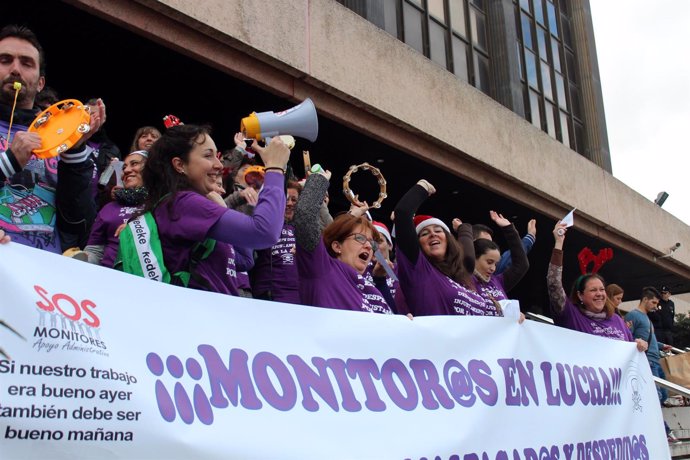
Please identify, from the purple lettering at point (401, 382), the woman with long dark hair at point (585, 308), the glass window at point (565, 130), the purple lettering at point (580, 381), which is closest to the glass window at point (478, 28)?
the glass window at point (565, 130)

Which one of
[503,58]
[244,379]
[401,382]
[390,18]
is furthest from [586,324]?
[503,58]

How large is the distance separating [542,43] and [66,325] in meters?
15.9

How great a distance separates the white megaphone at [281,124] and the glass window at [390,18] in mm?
8050

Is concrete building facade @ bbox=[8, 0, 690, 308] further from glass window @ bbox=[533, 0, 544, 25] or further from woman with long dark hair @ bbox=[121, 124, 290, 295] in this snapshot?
woman with long dark hair @ bbox=[121, 124, 290, 295]

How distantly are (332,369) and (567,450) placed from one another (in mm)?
1542

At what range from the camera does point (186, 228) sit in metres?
2.36

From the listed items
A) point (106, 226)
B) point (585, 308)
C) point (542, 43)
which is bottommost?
point (106, 226)

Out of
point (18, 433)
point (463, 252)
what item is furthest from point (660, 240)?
point (18, 433)

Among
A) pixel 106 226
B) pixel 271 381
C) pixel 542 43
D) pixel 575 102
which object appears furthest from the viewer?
pixel 575 102

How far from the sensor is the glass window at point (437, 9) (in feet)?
39.8

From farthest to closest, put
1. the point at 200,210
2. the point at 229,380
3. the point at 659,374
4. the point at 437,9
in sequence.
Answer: the point at 437,9 → the point at 659,374 → the point at 200,210 → the point at 229,380

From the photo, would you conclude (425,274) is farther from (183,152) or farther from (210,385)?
(210,385)

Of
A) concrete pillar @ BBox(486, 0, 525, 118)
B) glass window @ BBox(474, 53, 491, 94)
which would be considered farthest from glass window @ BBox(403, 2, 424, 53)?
concrete pillar @ BBox(486, 0, 525, 118)

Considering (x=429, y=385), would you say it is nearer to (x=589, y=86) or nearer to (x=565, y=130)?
(x=565, y=130)
